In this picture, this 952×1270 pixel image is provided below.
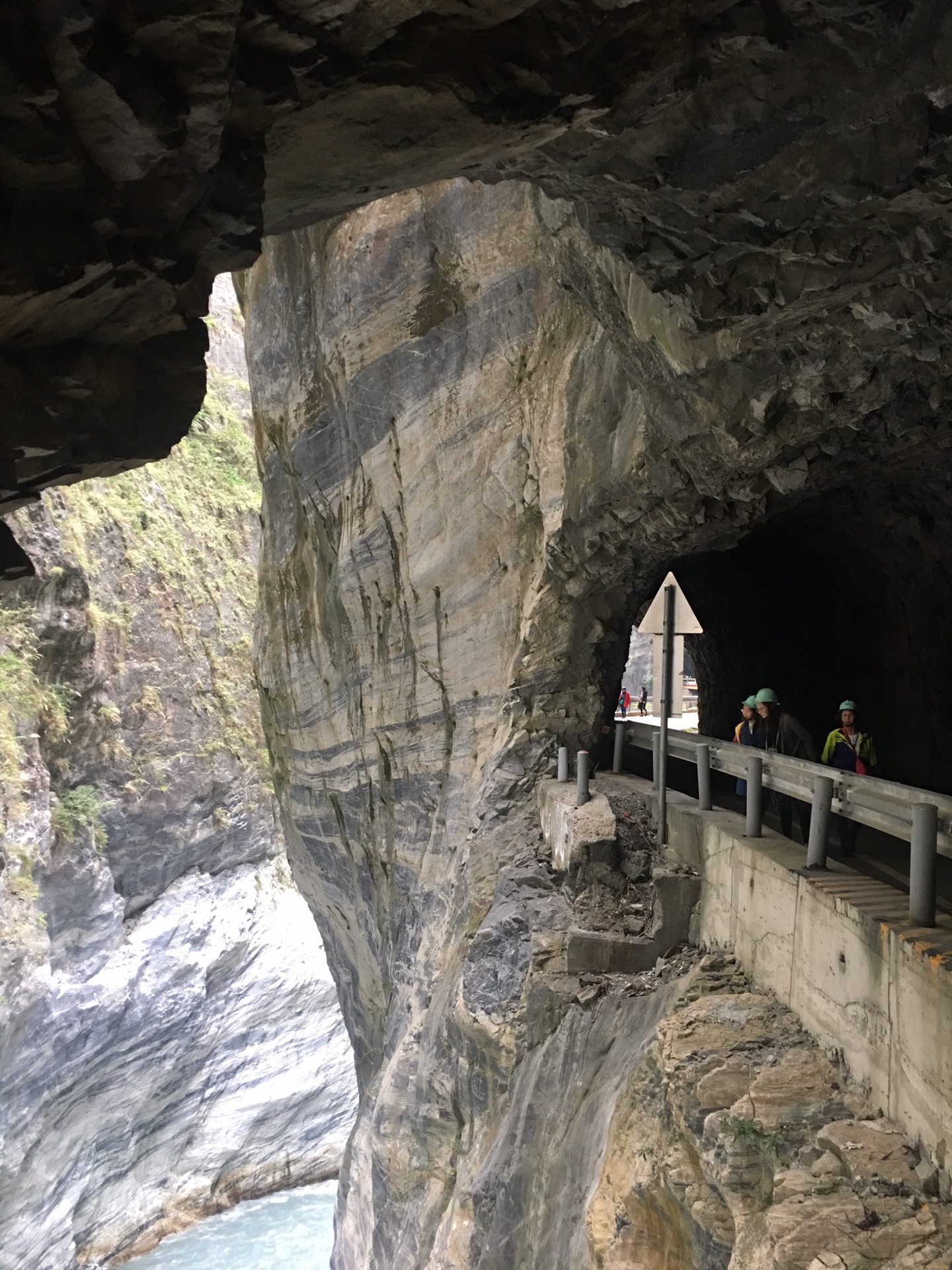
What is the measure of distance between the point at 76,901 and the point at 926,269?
24.6 metres

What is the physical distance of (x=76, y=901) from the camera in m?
24.6

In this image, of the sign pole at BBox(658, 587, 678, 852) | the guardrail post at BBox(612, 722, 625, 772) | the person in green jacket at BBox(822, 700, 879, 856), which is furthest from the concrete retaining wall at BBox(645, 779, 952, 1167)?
the guardrail post at BBox(612, 722, 625, 772)

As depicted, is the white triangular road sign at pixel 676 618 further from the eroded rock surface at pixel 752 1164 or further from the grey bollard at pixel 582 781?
the eroded rock surface at pixel 752 1164

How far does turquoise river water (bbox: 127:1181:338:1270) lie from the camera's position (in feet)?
83.4

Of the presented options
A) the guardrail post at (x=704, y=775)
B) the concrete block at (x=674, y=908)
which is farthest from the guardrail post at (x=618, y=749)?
the concrete block at (x=674, y=908)

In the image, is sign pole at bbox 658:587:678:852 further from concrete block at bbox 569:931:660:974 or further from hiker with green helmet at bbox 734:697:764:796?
concrete block at bbox 569:931:660:974

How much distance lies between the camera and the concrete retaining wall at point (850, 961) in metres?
4.02

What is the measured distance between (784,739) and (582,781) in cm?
186

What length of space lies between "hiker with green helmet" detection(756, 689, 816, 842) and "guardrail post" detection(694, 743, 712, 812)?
0.62 meters

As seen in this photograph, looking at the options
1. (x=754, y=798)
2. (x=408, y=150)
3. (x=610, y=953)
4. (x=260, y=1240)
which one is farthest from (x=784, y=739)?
(x=260, y=1240)

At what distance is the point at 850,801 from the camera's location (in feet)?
17.5

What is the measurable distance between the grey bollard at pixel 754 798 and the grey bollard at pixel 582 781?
2.49 meters

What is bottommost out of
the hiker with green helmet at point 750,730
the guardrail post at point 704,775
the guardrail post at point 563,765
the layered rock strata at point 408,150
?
the guardrail post at point 563,765

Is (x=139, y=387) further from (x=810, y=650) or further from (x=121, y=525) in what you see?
(x=121, y=525)
